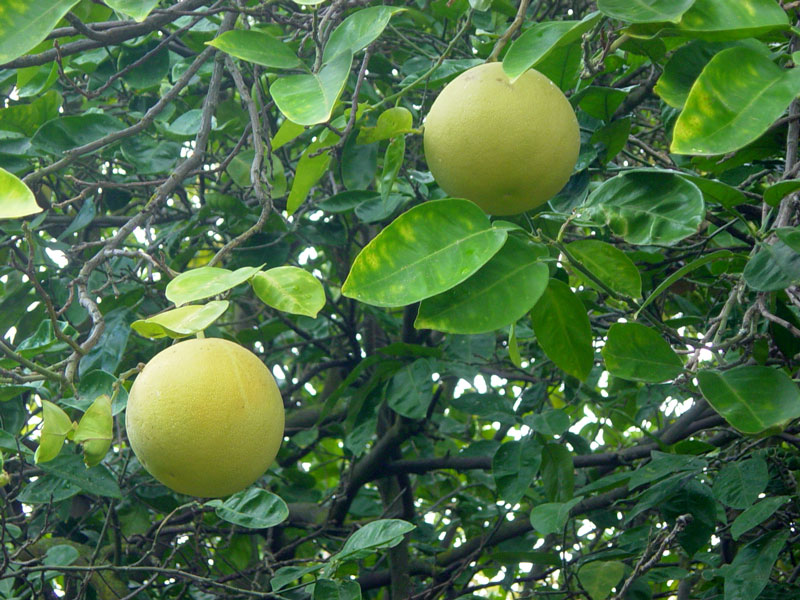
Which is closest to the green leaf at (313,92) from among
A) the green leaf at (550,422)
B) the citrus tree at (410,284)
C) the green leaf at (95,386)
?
the citrus tree at (410,284)

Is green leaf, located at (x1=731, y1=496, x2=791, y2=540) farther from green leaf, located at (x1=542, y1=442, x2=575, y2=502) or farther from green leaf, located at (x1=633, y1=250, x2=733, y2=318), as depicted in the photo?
green leaf, located at (x1=633, y1=250, x2=733, y2=318)

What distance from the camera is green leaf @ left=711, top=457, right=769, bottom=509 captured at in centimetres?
178

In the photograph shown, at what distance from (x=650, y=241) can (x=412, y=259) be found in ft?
1.12

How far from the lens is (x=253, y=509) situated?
1.86m

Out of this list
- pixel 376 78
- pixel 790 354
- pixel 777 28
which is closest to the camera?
pixel 777 28

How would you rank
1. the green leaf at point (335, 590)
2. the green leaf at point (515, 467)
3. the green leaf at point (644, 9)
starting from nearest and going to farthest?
1. the green leaf at point (644, 9)
2. the green leaf at point (335, 590)
3. the green leaf at point (515, 467)

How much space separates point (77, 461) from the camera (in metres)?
1.99

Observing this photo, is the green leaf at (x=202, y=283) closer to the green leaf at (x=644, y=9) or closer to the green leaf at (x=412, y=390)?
the green leaf at (x=644, y=9)

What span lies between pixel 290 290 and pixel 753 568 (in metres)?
1.24

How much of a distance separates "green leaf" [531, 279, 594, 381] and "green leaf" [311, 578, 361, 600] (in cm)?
70

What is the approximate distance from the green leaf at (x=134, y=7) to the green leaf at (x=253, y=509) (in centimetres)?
99

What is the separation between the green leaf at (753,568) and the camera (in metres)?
1.73

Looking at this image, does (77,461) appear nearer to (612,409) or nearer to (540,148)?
(540,148)

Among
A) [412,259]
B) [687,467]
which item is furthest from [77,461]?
[687,467]
